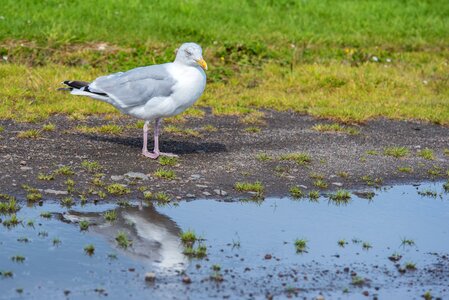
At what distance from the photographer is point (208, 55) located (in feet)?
48.4

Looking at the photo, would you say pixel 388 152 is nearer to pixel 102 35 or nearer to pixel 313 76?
pixel 313 76

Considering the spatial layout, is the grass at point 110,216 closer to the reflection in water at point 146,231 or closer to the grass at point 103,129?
the reflection in water at point 146,231

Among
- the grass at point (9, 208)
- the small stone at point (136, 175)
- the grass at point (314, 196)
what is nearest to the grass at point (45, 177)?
the small stone at point (136, 175)

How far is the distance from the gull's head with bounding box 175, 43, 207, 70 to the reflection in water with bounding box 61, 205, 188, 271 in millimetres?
1972

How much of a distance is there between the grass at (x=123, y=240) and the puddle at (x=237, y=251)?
1.6 inches

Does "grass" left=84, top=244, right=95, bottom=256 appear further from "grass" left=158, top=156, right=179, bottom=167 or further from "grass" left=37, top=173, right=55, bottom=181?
"grass" left=158, top=156, right=179, bottom=167

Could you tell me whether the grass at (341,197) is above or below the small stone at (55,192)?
above

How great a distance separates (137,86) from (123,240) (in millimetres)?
2913

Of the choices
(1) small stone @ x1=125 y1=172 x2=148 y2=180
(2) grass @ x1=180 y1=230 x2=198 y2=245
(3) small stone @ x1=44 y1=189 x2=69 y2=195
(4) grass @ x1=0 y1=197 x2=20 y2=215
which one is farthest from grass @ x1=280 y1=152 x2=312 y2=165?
(4) grass @ x1=0 y1=197 x2=20 y2=215

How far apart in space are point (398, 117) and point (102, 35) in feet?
16.6

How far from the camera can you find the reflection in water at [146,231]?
7070 millimetres

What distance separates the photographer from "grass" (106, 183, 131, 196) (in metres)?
8.74

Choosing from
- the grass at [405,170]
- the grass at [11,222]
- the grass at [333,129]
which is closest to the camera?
the grass at [11,222]

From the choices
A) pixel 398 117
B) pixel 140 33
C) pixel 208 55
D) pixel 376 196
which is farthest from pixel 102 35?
pixel 376 196
